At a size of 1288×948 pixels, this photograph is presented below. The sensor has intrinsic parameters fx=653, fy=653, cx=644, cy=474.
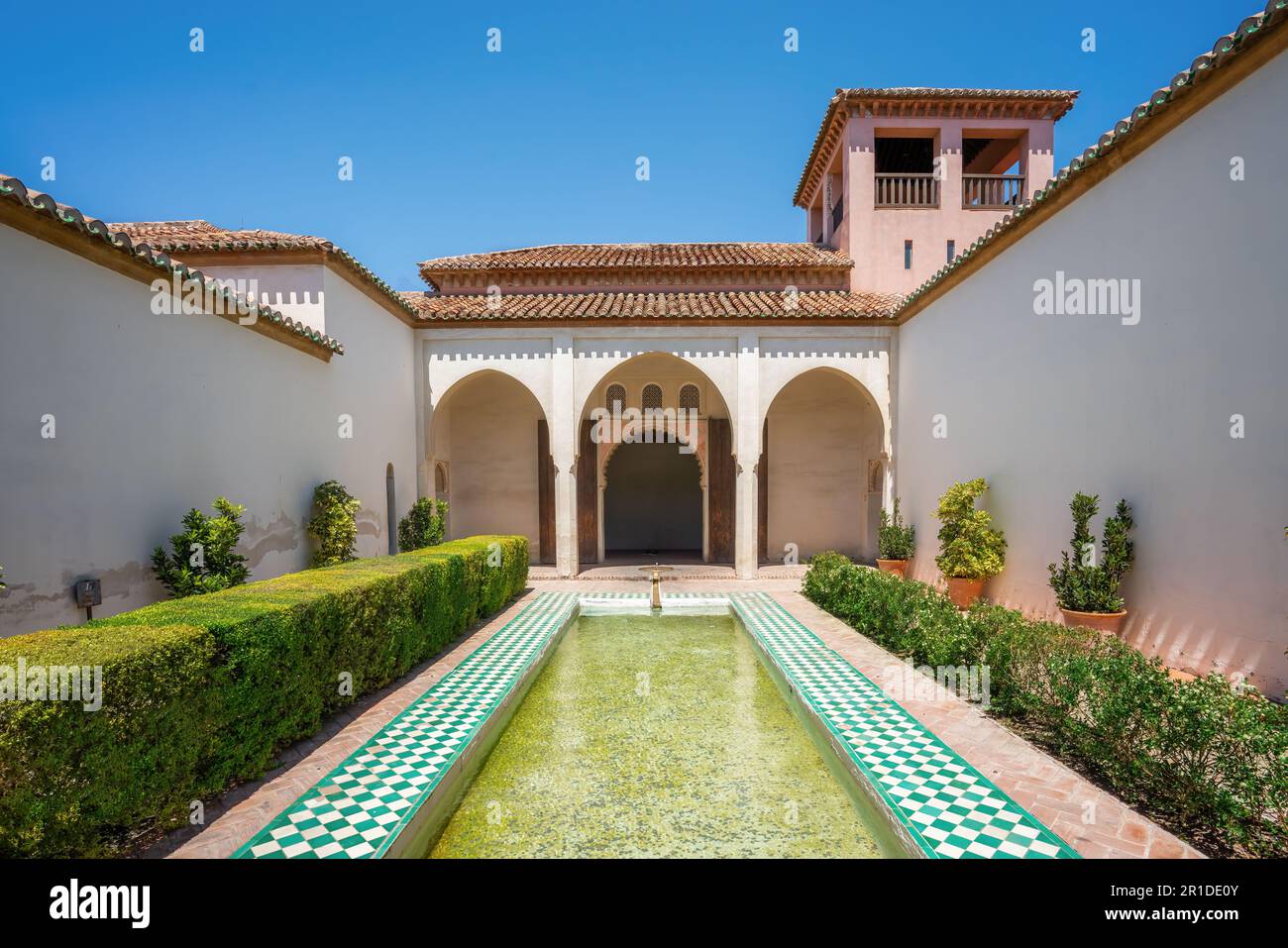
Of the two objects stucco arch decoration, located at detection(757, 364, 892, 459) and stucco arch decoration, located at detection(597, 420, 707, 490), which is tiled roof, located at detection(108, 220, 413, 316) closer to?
stucco arch decoration, located at detection(597, 420, 707, 490)

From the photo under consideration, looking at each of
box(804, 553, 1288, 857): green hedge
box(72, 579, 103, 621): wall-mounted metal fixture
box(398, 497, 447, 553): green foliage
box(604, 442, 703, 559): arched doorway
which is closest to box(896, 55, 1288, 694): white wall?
box(804, 553, 1288, 857): green hedge

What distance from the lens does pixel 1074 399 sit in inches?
294

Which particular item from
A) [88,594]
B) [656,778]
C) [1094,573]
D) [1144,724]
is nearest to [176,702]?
[88,594]

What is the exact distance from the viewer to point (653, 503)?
64.0ft

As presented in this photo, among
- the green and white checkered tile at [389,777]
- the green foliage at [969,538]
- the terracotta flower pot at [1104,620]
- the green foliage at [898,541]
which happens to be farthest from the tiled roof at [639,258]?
the green and white checkered tile at [389,777]

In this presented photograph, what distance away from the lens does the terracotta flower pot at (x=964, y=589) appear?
9.34m

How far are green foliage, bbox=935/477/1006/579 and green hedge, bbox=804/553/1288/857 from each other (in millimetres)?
3032

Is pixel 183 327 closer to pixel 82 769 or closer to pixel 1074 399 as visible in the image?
pixel 82 769

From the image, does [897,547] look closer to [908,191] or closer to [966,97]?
[908,191]

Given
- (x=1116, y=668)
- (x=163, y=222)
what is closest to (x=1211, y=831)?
(x=1116, y=668)

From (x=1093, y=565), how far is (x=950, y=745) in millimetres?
3528

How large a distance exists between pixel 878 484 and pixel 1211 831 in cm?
1191

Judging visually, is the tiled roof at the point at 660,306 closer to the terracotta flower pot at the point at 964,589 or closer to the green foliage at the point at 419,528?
the green foliage at the point at 419,528

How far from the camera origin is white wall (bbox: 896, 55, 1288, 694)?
16.9ft
